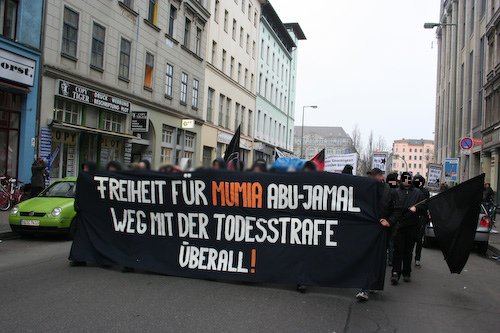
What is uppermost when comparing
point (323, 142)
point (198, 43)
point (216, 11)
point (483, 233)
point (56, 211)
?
point (216, 11)

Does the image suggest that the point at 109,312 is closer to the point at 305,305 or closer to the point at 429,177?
the point at 305,305

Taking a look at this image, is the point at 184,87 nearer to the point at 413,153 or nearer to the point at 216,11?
the point at 216,11

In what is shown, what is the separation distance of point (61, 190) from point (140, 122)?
11.7 meters

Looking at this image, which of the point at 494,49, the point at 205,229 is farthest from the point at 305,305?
the point at 494,49

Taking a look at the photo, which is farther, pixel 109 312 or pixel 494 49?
pixel 494 49

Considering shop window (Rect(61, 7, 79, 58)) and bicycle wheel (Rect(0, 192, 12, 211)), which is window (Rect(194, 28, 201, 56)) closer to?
shop window (Rect(61, 7, 79, 58))

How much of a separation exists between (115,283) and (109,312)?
1.36m

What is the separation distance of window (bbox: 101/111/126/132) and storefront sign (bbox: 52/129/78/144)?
2.02 metres

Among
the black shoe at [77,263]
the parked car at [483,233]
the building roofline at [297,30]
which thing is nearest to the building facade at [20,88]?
the black shoe at [77,263]

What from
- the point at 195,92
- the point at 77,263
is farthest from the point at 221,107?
the point at 77,263

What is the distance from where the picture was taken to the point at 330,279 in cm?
651

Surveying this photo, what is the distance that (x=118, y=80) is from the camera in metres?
22.4

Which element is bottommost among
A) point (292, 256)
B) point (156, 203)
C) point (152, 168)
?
point (292, 256)

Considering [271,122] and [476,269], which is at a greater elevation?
[271,122]
